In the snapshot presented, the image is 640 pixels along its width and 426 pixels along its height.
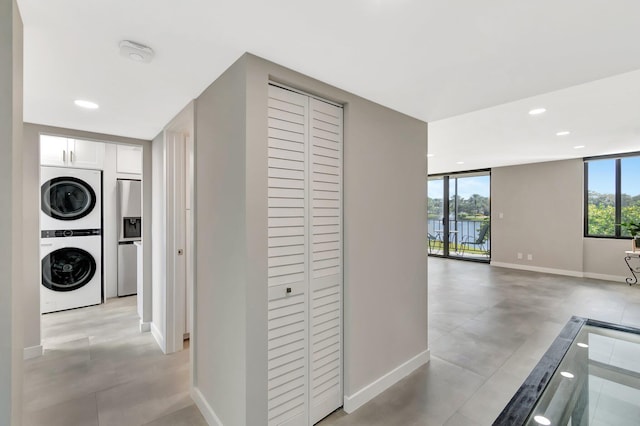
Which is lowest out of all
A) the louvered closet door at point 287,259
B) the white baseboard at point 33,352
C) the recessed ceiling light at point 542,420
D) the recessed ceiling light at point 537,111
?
the white baseboard at point 33,352

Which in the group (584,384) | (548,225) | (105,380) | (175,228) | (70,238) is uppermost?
(175,228)

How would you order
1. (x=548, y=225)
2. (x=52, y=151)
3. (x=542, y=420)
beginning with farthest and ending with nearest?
(x=548, y=225), (x=52, y=151), (x=542, y=420)

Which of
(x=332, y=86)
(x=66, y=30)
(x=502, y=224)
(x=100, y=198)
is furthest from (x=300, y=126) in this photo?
(x=502, y=224)

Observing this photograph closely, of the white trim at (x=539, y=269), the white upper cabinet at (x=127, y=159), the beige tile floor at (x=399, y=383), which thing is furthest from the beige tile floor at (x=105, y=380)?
the white trim at (x=539, y=269)

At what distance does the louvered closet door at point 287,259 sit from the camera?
1.68m

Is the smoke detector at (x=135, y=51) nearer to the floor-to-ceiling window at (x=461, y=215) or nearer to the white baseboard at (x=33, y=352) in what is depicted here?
the white baseboard at (x=33, y=352)

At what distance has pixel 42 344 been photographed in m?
3.01

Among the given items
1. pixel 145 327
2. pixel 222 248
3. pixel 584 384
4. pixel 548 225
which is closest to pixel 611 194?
pixel 548 225

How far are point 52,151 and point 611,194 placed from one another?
9.34 metres

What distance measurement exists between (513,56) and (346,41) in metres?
0.91

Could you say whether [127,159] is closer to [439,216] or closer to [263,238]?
[263,238]

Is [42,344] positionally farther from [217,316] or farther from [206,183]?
[206,183]

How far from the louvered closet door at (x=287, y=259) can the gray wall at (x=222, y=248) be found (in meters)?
0.17

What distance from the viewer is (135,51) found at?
4.84 ft
